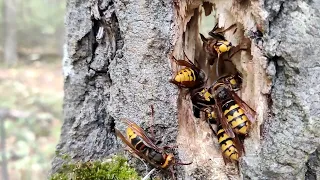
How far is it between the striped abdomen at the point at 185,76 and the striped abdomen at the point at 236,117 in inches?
7.5

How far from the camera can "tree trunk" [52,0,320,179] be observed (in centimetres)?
138

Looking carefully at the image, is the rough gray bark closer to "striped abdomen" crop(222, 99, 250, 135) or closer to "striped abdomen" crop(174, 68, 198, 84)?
"striped abdomen" crop(174, 68, 198, 84)

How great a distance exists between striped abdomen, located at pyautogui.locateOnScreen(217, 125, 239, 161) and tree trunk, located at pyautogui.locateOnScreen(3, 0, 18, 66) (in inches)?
696

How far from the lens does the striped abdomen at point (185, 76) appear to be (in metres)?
1.62

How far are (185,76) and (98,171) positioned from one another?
1.75 ft

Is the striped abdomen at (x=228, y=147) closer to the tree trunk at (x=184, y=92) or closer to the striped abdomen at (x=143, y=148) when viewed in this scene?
the tree trunk at (x=184, y=92)

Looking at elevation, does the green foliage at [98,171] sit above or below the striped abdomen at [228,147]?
below

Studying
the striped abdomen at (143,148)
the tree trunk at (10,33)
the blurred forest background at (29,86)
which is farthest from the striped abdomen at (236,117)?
the tree trunk at (10,33)

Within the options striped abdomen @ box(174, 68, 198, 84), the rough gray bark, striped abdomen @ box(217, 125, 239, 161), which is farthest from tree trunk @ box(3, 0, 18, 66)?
striped abdomen @ box(217, 125, 239, 161)

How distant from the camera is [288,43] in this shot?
1.35 m

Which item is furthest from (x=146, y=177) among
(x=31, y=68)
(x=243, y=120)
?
(x=31, y=68)

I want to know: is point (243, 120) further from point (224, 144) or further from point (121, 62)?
point (121, 62)

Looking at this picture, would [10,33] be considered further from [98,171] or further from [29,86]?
[98,171]

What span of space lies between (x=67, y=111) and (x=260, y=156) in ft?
3.06
